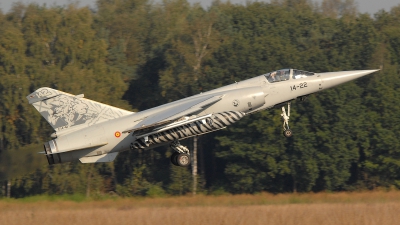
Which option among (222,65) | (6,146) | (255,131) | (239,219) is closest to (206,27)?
(222,65)

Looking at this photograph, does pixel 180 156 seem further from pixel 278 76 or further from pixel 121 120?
pixel 278 76

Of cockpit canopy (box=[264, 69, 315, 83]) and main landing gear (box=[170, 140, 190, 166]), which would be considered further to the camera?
cockpit canopy (box=[264, 69, 315, 83])

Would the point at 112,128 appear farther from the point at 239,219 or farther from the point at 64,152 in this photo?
the point at 239,219

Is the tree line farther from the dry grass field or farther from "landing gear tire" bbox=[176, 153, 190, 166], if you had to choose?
"landing gear tire" bbox=[176, 153, 190, 166]

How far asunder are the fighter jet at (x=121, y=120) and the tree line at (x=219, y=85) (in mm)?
14556

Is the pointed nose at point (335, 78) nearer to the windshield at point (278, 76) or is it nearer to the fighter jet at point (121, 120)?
the windshield at point (278, 76)

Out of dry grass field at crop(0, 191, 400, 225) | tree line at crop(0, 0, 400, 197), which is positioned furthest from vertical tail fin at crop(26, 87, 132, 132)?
tree line at crop(0, 0, 400, 197)

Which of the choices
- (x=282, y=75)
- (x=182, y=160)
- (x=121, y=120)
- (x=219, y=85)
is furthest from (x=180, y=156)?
(x=219, y=85)

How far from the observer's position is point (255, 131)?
43.4 meters

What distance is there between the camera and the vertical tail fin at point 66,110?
21.7 meters

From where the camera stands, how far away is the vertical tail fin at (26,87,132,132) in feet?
71.1

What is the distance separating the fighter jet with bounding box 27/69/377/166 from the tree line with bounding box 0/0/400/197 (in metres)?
14.6

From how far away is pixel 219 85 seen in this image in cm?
4512

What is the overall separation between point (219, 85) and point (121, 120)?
77.9ft
